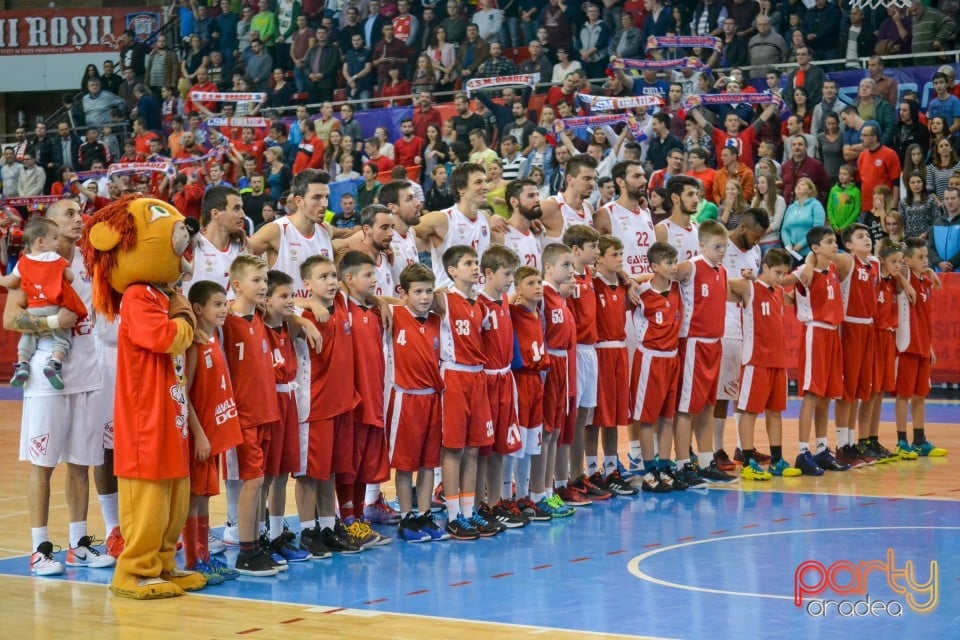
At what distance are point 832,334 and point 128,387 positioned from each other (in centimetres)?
662

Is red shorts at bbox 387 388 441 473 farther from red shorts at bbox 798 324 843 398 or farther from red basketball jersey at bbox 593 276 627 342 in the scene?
red shorts at bbox 798 324 843 398

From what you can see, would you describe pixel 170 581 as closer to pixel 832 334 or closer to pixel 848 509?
pixel 848 509

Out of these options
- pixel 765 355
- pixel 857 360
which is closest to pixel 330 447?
pixel 765 355

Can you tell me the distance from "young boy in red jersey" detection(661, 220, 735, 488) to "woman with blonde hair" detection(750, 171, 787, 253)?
520 cm

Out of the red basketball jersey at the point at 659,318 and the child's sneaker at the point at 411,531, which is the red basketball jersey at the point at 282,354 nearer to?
the child's sneaker at the point at 411,531

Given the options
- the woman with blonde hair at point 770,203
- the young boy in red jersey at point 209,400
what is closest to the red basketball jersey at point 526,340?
the young boy in red jersey at point 209,400

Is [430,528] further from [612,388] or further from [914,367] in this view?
[914,367]

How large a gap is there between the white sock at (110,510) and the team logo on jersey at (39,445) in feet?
1.79

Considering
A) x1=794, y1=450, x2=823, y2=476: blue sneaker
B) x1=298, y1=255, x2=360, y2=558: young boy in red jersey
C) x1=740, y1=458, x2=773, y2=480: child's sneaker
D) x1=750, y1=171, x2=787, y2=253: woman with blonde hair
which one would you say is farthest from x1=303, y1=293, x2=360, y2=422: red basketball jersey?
x1=750, y1=171, x2=787, y2=253: woman with blonde hair

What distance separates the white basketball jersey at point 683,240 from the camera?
36.7 feet

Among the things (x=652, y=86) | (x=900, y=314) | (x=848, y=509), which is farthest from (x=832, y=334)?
(x=652, y=86)

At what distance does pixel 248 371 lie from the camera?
781 centimetres

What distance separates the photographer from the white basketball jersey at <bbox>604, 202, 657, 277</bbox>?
11.1 m

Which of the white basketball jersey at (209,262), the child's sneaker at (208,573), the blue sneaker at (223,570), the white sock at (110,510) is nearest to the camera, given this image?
the child's sneaker at (208,573)
